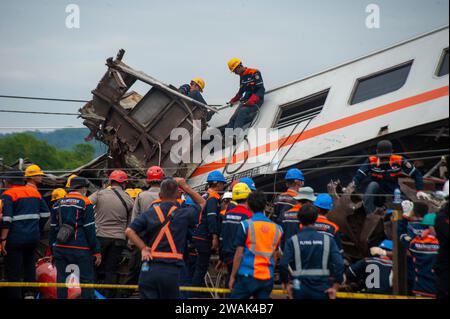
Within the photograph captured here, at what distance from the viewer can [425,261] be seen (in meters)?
8.87

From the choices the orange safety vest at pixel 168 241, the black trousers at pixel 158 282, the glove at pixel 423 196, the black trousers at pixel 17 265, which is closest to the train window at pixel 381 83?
the glove at pixel 423 196

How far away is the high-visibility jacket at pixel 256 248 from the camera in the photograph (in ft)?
26.5

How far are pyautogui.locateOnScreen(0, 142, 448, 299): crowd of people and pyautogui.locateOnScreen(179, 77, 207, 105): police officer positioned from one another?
108 inches

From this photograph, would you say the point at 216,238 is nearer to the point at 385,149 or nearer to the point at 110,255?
the point at 110,255

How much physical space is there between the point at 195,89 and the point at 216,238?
17.6 feet

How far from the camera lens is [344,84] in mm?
12609

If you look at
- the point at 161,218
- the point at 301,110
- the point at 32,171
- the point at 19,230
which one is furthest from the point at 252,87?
the point at 161,218

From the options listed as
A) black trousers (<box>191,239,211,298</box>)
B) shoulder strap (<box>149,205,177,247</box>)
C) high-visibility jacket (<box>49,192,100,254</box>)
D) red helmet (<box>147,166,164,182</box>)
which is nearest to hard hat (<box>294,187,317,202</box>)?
black trousers (<box>191,239,211,298</box>)

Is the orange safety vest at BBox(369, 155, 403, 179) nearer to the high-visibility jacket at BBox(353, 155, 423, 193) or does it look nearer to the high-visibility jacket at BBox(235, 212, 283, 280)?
the high-visibility jacket at BBox(353, 155, 423, 193)

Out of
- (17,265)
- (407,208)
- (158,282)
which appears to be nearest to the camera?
(158,282)

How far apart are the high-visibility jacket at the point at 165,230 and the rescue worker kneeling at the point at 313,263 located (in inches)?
47.4

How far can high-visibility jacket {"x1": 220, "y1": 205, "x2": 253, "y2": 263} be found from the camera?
9172 mm

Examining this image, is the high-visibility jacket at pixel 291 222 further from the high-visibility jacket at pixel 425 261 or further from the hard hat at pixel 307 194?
the high-visibility jacket at pixel 425 261
